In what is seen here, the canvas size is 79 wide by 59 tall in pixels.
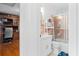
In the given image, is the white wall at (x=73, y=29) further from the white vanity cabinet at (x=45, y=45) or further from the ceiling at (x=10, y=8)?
the ceiling at (x=10, y=8)

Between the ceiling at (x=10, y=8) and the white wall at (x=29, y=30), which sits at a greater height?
the ceiling at (x=10, y=8)

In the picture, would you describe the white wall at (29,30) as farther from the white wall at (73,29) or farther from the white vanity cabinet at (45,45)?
the white wall at (73,29)

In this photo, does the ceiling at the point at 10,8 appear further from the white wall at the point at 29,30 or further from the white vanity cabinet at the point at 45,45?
the white vanity cabinet at the point at 45,45

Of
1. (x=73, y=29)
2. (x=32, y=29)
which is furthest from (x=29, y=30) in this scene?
(x=73, y=29)

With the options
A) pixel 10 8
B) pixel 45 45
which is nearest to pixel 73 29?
pixel 45 45

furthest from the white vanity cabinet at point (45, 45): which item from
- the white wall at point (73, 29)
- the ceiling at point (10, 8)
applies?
the ceiling at point (10, 8)

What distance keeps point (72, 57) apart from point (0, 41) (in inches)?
25.5

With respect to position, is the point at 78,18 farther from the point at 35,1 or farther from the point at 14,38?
the point at 14,38

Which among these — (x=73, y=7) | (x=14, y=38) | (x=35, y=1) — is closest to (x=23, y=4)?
(x=35, y=1)

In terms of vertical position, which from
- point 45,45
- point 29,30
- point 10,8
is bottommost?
point 45,45

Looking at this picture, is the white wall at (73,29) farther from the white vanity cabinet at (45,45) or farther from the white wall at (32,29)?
the white vanity cabinet at (45,45)

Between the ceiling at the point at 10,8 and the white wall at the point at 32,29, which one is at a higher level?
the ceiling at the point at 10,8

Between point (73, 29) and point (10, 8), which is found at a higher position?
point (10, 8)

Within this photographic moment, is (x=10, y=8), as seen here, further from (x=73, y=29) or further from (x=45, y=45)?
(x=73, y=29)
